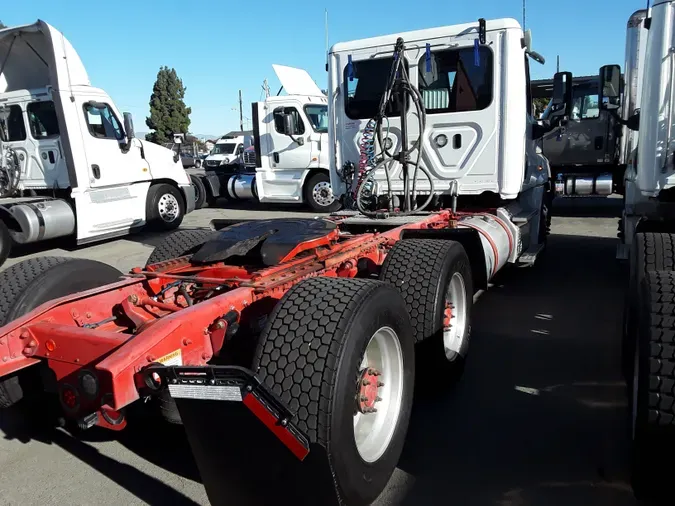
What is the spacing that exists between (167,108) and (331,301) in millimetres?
57106

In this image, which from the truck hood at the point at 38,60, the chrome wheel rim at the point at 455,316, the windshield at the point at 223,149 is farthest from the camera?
the windshield at the point at 223,149

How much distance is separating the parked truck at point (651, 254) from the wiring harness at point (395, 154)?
170 cm

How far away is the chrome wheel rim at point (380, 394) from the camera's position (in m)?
2.60

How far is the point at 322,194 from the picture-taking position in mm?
13680

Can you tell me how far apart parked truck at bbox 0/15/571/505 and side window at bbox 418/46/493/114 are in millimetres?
18

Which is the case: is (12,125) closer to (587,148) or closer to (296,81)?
(296,81)

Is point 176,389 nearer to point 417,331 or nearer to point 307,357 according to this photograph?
point 307,357

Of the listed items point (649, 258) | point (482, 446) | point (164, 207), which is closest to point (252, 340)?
point (482, 446)

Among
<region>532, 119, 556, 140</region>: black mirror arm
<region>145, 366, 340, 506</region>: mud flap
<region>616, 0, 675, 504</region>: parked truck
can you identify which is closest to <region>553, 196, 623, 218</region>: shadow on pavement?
<region>616, 0, 675, 504</region>: parked truck

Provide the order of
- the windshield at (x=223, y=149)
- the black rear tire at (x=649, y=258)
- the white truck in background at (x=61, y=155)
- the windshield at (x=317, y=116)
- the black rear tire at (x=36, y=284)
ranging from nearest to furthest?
the black rear tire at (x=36, y=284)
the black rear tire at (x=649, y=258)
the white truck in background at (x=61, y=155)
the windshield at (x=317, y=116)
the windshield at (x=223, y=149)

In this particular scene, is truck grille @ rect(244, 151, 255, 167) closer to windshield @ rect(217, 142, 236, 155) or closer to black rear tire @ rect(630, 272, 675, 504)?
windshield @ rect(217, 142, 236, 155)

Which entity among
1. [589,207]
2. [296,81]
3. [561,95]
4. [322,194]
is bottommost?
[589,207]

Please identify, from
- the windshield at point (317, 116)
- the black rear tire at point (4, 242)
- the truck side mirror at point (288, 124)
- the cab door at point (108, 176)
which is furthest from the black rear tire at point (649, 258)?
the windshield at point (317, 116)

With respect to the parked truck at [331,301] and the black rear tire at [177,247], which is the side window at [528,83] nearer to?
the parked truck at [331,301]
